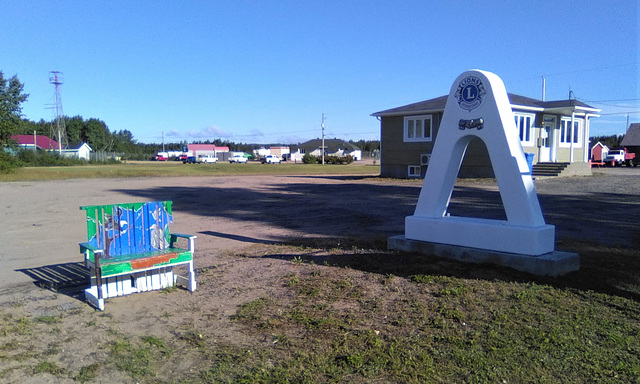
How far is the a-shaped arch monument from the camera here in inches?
259

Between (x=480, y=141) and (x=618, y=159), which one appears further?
(x=618, y=159)

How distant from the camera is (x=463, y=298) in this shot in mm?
5570

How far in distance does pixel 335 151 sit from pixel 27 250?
108 meters

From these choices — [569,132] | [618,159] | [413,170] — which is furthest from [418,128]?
[618,159]

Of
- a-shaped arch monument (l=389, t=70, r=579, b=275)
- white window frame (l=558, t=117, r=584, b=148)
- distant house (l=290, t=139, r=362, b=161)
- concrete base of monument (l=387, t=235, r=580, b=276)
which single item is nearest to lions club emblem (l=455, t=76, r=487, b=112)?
a-shaped arch monument (l=389, t=70, r=579, b=275)

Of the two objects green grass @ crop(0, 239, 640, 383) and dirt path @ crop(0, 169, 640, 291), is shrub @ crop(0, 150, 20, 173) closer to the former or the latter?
dirt path @ crop(0, 169, 640, 291)

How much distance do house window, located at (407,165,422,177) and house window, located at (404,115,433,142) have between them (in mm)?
1662

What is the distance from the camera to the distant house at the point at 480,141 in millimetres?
27703

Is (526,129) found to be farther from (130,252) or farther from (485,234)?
(130,252)

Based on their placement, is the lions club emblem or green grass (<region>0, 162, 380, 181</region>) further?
green grass (<region>0, 162, 380, 181</region>)

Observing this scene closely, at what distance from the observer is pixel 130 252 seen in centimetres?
648

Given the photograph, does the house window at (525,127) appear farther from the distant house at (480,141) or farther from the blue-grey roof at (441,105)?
the blue-grey roof at (441,105)

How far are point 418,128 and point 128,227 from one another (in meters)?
26.1

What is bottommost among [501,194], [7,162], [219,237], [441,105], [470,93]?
[219,237]
